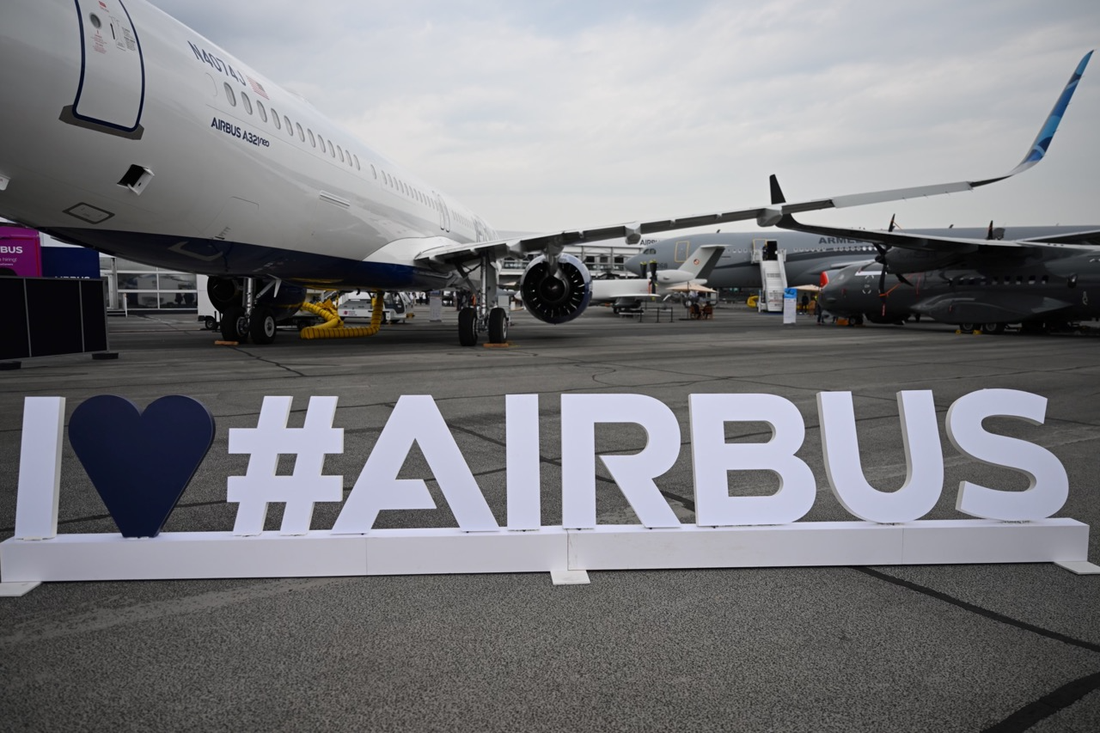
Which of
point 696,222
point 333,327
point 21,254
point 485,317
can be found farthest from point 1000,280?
point 21,254

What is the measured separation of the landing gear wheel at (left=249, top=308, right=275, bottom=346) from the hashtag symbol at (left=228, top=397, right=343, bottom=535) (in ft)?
47.9

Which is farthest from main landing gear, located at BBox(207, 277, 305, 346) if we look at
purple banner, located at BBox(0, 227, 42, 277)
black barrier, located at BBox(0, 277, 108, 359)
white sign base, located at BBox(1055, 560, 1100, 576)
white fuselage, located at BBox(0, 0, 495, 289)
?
white sign base, located at BBox(1055, 560, 1100, 576)

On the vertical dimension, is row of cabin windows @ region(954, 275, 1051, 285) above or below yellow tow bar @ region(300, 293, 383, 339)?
above

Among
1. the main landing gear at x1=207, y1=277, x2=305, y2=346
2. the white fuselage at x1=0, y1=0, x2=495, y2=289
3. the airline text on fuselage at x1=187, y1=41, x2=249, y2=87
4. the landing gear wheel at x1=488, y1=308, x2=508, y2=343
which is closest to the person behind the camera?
the white fuselage at x1=0, y1=0, x2=495, y2=289

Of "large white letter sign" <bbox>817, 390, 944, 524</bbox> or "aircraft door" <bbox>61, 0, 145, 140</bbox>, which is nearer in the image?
"large white letter sign" <bbox>817, 390, 944, 524</bbox>

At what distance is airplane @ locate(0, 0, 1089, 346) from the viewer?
7.69 metres

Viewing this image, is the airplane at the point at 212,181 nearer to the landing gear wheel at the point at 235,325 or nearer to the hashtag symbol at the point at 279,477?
the landing gear wheel at the point at 235,325

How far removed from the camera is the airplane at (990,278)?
2159 centimetres

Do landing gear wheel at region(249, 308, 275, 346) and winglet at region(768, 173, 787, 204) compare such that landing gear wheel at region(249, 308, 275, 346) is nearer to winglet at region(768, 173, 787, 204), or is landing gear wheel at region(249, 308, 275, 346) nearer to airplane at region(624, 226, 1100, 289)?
winglet at region(768, 173, 787, 204)

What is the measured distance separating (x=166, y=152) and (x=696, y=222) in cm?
1041

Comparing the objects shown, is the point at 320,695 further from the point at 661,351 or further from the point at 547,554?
the point at 661,351

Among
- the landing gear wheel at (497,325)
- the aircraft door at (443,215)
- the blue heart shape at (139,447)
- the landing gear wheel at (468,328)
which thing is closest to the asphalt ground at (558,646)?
the blue heart shape at (139,447)

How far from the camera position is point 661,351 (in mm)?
16594

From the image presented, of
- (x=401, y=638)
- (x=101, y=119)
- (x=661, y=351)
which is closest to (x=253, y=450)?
(x=401, y=638)
